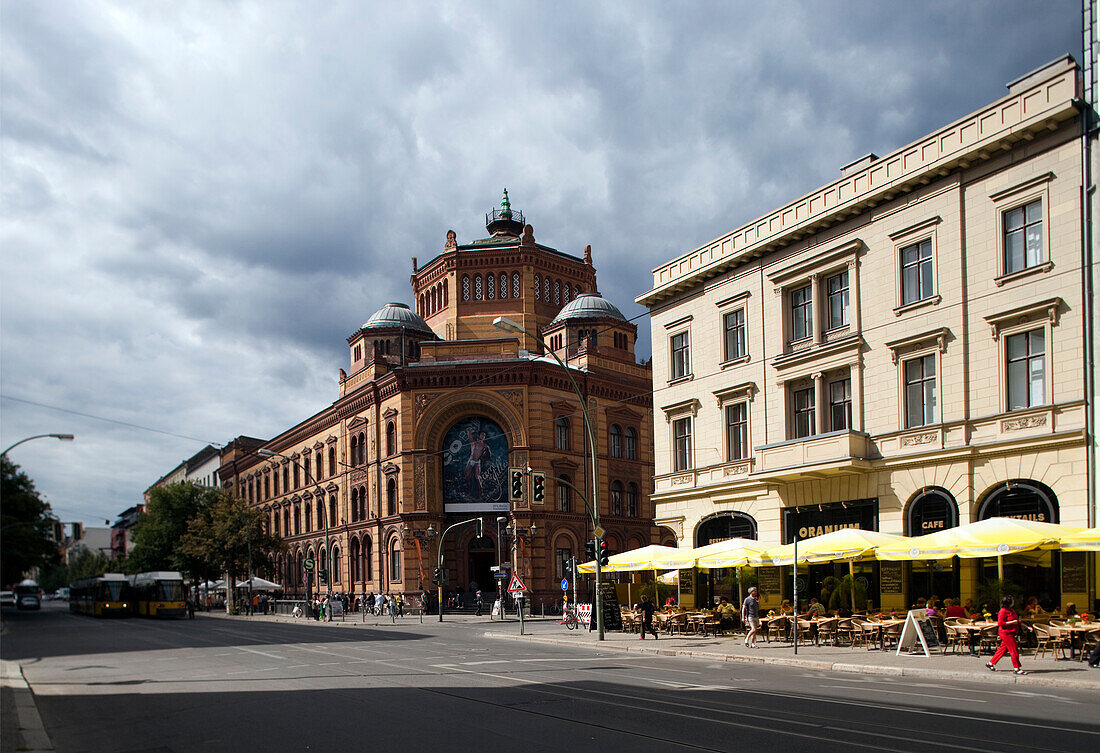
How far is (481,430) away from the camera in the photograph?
58.8 metres

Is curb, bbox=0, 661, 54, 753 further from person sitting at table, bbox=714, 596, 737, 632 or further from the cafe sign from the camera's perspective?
the cafe sign

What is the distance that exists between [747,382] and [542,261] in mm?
37296

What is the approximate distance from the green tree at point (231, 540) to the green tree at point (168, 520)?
37.8 ft

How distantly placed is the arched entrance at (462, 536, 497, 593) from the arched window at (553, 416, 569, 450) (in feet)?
24.4

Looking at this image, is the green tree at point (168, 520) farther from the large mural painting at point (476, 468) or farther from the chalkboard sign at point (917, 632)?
the chalkboard sign at point (917, 632)

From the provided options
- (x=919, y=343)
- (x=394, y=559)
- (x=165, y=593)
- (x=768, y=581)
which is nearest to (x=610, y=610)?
(x=768, y=581)

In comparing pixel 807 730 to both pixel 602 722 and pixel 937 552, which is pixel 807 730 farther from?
pixel 937 552

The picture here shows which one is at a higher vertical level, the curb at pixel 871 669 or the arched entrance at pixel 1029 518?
the arched entrance at pixel 1029 518

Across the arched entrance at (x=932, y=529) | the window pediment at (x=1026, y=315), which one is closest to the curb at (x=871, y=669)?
the arched entrance at (x=932, y=529)

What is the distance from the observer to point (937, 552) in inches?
866

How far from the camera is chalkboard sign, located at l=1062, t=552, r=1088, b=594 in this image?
23.0 m

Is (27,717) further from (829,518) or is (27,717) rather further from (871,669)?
(829,518)

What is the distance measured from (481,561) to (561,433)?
9.61 metres

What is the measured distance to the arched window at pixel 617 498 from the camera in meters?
61.3
